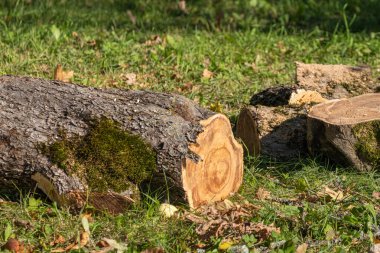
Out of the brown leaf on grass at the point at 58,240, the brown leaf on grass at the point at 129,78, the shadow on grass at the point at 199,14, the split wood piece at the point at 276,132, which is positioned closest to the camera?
the brown leaf on grass at the point at 58,240

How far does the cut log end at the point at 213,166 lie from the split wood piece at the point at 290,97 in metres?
1.16

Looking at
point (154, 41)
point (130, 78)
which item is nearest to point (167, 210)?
point (130, 78)

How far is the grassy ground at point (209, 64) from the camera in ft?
15.7

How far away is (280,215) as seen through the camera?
16.4ft

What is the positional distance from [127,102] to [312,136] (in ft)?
4.67

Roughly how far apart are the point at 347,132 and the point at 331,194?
1.60 ft

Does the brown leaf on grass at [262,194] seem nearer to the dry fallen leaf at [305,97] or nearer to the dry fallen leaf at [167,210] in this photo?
the dry fallen leaf at [167,210]

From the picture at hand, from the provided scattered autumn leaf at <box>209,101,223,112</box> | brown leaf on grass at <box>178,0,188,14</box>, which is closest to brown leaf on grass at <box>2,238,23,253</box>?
scattered autumn leaf at <box>209,101,223,112</box>

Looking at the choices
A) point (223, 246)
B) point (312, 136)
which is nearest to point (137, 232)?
point (223, 246)

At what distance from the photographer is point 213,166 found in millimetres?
5219

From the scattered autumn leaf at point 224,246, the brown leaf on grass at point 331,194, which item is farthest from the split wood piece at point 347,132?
the scattered autumn leaf at point 224,246

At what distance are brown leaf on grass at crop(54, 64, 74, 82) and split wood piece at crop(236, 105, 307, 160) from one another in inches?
70.0

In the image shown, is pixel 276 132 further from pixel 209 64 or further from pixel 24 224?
pixel 24 224

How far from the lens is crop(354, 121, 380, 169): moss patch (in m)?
5.77
